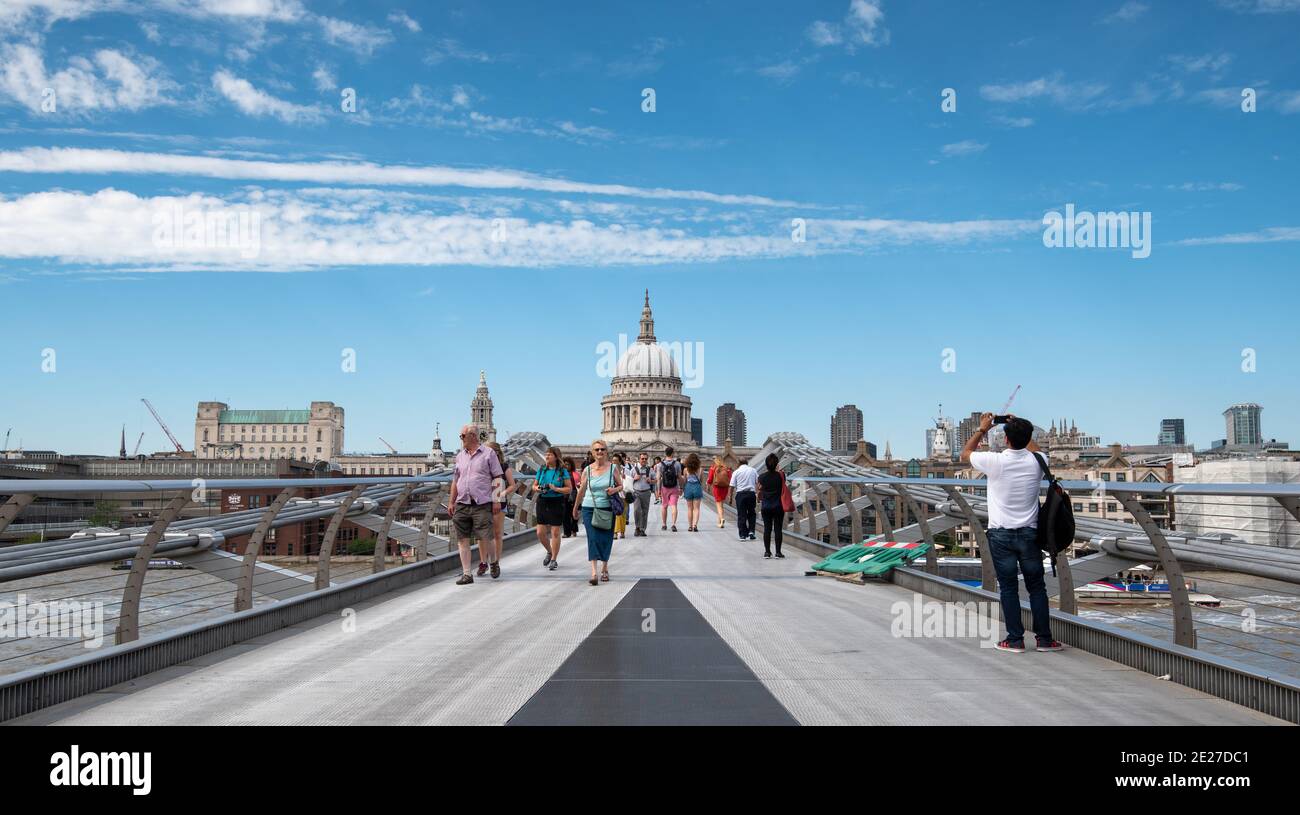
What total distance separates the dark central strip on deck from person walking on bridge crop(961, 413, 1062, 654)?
2.14 metres

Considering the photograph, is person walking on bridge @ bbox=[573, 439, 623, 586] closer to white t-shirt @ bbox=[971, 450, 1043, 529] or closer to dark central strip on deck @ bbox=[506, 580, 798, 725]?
dark central strip on deck @ bbox=[506, 580, 798, 725]

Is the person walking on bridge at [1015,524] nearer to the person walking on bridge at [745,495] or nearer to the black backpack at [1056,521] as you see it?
the black backpack at [1056,521]

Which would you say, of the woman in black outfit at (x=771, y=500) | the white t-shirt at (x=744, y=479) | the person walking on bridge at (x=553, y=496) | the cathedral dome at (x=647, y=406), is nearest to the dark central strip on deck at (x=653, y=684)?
the person walking on bridge at (x=553, y=496)

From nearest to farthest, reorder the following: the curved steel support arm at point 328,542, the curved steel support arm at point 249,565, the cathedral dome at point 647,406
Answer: the curved steel support arm at point 249,565 → the curved steel support arm at point 328,542 → the cathedral dome at point 647,406

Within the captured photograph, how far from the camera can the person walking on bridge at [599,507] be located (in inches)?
534

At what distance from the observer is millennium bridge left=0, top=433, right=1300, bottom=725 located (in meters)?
5.80

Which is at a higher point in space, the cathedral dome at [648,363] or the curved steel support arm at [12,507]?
the cathedral dome at [648,363]

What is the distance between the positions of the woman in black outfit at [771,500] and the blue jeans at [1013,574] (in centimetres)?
916

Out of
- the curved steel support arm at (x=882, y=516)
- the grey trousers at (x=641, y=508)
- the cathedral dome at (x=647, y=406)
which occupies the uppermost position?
the cathedral dome at (x=647, y=406)

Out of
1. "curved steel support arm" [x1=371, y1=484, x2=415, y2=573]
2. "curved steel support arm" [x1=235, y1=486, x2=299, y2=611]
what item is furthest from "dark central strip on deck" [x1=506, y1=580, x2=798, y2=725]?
"curved steel support arm" [x1=371, y1=484, x2=415, y2=573]

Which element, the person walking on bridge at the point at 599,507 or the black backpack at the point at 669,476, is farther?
the black backpack at the point at 669,476
